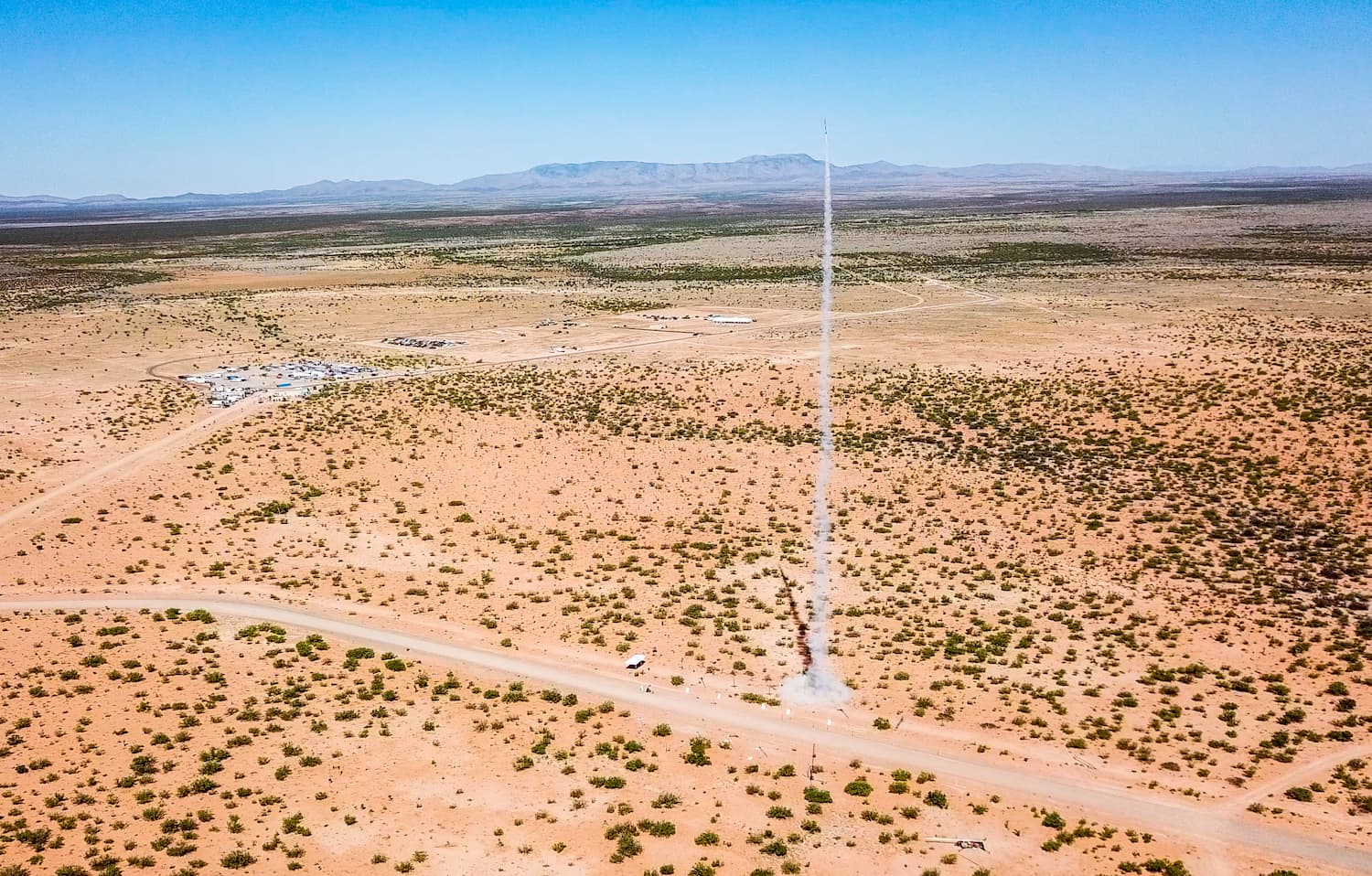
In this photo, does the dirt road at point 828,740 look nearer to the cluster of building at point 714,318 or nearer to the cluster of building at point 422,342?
the cluster of building at point 422,342

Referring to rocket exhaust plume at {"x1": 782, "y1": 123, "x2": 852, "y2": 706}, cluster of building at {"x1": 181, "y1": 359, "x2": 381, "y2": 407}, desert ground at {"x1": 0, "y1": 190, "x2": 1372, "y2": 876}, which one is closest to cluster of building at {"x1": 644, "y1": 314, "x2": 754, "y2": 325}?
desert ground at {"x1": 0, "y1": 190, "x2": 1372, "y2": 876}

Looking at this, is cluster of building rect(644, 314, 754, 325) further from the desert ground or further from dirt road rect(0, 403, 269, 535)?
dirt road rect(0, 403, 269, 535)

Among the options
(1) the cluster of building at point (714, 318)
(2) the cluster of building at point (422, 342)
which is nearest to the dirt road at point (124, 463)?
(2) the cluster of building at point (422, 342)

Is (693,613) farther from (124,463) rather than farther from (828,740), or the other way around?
(124,463)

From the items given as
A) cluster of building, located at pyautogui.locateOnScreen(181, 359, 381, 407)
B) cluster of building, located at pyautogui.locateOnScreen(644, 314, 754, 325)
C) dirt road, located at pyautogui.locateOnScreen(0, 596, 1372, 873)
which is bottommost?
dirt road, located at pyautogui.locateOnScreen(0, 596, 1372, 873)

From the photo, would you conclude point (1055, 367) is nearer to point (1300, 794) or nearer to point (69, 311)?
point (1300, 794)

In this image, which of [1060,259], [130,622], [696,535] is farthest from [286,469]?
[1060,259]
